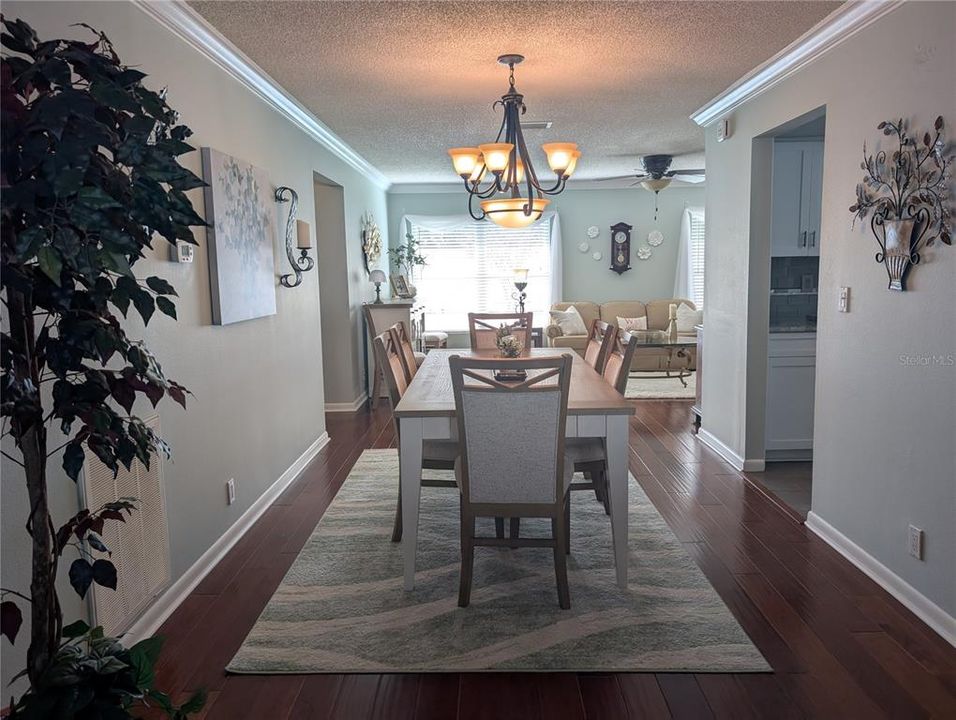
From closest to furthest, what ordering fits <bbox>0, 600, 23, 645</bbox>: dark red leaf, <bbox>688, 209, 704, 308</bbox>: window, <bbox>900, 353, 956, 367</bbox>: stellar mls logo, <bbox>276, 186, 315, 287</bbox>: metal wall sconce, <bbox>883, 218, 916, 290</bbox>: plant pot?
<bbox>0, 600, 23, 645</bbox>: dark red leaf → <bbox>900, 353, 956, 367</bbox>: stellar mls logo → <bbox>883, 218, 916, 290</bbox>: plant pot → <bbox>276, 186, 315, 287</bbox>: metal wall sconce → <bbox>688, 209, 704, 308</bbox>: window

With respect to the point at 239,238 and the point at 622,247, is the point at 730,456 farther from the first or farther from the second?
the point at 622,247

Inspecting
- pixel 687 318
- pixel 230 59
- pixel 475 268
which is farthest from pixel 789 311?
pixel 475 268

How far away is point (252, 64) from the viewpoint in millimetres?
3568

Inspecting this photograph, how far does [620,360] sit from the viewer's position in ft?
11.5

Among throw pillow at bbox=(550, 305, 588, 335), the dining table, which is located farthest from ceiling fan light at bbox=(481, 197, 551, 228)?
throw pillow at bbox=(550, 305, 588, 335)

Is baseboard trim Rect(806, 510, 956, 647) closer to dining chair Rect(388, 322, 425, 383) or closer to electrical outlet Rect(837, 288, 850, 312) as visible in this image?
electrical outlet Rect(837, 288, 850, 312)

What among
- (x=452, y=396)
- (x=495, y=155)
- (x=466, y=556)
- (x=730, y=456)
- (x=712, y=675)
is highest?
(x=495, y=155)

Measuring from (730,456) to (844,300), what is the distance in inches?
71.3

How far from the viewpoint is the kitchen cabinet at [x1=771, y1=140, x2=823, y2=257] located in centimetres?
453

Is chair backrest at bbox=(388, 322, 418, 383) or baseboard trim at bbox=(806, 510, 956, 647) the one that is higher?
chair backrest at bbox=(388, 322, 418, 383)

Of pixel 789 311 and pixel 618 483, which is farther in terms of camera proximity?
pixel 789 311

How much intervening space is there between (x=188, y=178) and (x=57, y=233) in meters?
0.27

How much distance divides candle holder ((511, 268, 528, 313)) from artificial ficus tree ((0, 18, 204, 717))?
742 cm

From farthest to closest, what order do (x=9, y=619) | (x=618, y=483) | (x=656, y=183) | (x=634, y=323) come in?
(x=634, y=323)
(x=656, y=183)
(x=618, y=483)
(x=9, y=619)
